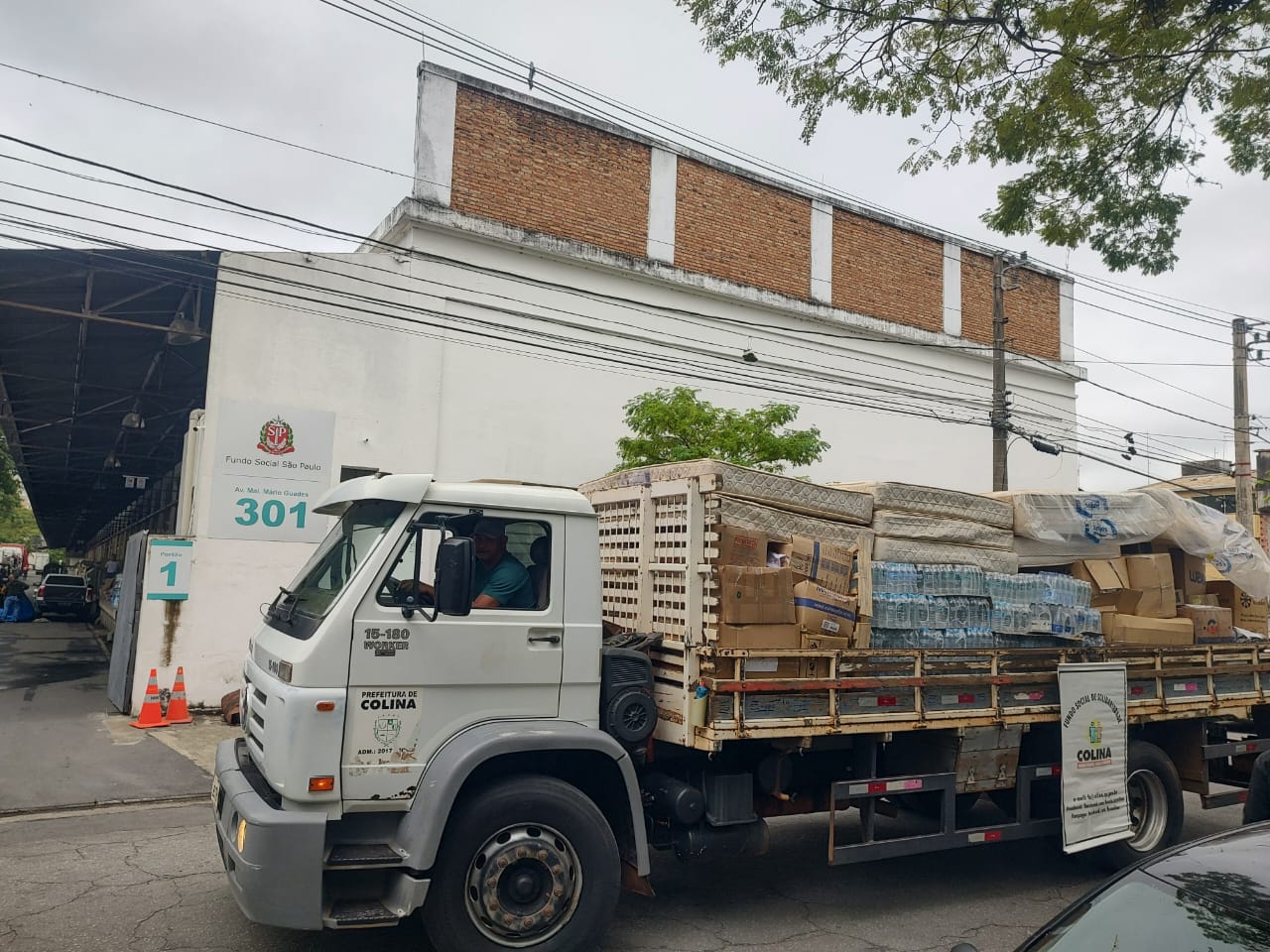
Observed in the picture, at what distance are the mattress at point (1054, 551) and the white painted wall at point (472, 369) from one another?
939cm

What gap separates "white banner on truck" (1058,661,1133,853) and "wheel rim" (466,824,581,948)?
362 centimetres

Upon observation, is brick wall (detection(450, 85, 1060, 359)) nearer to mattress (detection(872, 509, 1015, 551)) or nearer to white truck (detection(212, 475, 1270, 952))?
mattress (detection(872, 509, 1015, 551))

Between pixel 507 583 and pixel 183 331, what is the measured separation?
1012 centimetres

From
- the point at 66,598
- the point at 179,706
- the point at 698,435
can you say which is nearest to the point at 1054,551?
the point at 698,435

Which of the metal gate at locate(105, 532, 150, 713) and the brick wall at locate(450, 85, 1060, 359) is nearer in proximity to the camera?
the metal gate at locate(105, 532, 150, 713)

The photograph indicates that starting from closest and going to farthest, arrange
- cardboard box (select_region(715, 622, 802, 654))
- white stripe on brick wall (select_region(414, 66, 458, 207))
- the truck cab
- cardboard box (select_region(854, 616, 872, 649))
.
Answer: the truck cab → cardboard box (select_region(715, 622, 802, 654)) → cardboard box (select_region(854, 616, 872, 649)) → white stripe on brick wall (select_region(414, 66, 458, 207))

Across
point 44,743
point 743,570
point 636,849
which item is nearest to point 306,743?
point 636,849

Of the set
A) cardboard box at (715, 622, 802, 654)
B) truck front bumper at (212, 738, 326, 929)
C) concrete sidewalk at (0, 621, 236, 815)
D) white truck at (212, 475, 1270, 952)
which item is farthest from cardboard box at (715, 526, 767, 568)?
concrete sidewalk at (0, 621, 236, 815)

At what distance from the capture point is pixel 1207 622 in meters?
7.72

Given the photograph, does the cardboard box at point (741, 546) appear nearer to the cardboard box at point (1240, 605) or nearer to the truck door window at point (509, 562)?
the truck door window at point (509, 562)

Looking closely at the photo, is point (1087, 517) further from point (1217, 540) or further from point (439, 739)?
point (439, 739)

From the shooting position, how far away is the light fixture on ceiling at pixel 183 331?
1312 cm

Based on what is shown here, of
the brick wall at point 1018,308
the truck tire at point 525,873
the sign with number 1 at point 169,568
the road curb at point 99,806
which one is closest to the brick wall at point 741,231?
the brick wall at point 1018,308

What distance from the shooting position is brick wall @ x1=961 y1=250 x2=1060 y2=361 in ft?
73.5
